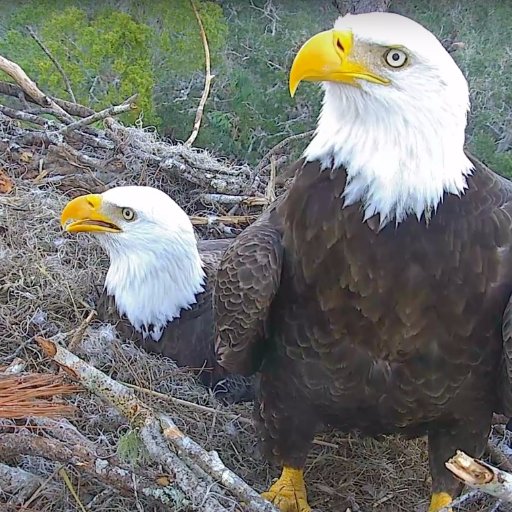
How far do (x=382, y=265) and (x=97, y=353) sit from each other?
128cm

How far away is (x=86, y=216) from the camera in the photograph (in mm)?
3088

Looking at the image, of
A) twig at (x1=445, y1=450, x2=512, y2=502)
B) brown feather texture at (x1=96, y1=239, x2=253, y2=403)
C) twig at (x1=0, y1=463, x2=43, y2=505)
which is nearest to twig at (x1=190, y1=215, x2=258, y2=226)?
brown feather texture at (x1=96, y1=239, x2=253, y2=403)

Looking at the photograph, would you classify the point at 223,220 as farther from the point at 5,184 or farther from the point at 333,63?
the point at 333,63

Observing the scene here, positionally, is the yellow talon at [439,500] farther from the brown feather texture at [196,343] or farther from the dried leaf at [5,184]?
the dried leaf at [5,184]

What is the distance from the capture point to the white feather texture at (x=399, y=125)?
6.14 feet

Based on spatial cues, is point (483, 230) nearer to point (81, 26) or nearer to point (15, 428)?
point (15, 428)

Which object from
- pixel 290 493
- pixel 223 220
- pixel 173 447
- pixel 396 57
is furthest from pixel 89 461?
pixel 223 220

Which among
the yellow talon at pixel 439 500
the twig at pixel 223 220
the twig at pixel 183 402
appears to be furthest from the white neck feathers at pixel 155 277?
the yellow talon at pixel 439 500

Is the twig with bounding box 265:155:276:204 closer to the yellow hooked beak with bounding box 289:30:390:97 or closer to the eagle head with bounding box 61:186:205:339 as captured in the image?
the eagle head with bounding box 61:186:205:339

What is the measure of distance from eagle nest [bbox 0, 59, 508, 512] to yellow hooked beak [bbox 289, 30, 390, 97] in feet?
3.47

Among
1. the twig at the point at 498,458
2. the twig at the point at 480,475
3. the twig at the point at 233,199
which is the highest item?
the twig at the point at 480,475

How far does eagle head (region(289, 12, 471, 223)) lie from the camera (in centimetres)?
187

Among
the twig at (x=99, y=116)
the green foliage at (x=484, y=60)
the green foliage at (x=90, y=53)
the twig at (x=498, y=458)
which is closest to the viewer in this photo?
the twig at (x=498, y=458)

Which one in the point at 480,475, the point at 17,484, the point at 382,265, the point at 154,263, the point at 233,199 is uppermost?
the point at 382,265
